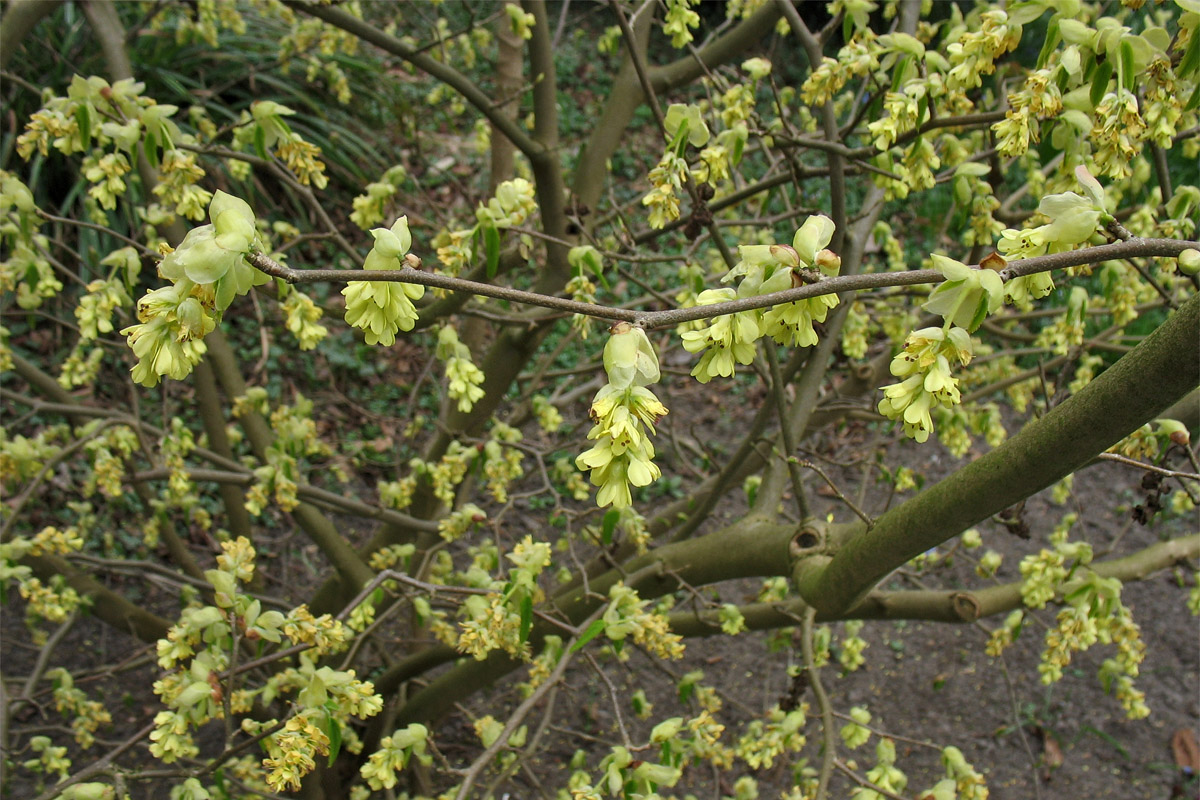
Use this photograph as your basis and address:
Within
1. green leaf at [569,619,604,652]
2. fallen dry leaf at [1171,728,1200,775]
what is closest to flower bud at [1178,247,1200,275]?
Answer: green leaf at [569,619,604,652]

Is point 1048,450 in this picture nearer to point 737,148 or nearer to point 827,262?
point 827,262

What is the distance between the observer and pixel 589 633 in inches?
66.6

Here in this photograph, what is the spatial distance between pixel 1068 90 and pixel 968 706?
3134 mm

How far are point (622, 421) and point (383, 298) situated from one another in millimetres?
332

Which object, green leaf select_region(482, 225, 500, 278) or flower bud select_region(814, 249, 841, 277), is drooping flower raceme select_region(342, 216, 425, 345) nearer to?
flower bud select_region(814, 249, 841, 277)

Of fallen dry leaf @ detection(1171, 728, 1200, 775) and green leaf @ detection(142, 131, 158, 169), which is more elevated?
green leaf @ detection(142, 131, 158, 169)

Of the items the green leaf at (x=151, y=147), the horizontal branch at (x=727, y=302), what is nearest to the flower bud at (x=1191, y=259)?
the horizontal branch at (x=727, y=302)

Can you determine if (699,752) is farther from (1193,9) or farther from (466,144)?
(466,144)

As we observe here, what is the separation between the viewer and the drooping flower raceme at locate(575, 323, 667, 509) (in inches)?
34.7

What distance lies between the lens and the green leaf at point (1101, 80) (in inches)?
54.8

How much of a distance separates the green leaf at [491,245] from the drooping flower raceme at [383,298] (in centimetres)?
78

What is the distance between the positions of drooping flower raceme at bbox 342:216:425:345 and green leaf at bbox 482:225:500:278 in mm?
775

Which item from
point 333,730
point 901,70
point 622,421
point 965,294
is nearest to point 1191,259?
point 965,294

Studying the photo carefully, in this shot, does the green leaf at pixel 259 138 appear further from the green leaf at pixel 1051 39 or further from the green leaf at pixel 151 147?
the green leaf at pixel 1051 39
